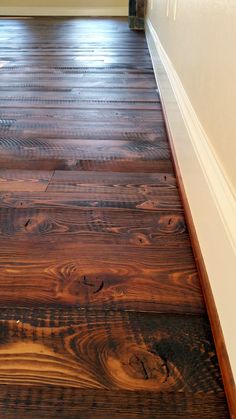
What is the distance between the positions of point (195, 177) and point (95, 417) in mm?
545

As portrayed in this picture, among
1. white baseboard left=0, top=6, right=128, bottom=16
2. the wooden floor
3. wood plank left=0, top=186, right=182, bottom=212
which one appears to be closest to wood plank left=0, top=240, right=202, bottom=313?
the wooden floor

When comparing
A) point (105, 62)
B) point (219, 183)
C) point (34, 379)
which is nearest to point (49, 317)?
point (34, 379)

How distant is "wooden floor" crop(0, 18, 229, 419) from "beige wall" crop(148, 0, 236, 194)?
27 cm

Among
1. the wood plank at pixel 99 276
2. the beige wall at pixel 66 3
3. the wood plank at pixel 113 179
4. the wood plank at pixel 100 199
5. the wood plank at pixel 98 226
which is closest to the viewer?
the wood plank at pixel 99 276

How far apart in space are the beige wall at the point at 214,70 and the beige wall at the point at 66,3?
190 inches

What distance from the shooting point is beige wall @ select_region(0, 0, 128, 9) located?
17.3 ft

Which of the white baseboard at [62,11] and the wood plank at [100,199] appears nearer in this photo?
the wood plank at [100,199]

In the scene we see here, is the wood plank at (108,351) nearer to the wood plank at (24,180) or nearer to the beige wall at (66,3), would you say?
the wood plank at (24,180)

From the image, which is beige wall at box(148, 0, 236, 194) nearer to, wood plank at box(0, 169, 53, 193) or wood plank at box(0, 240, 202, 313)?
wood plank at box(0, 240, 202, 313)

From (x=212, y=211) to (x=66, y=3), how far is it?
5.73m

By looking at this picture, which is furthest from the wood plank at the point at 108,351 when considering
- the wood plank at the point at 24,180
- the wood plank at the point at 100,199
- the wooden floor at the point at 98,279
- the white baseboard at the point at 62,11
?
the white baseboard at the point at 62,11

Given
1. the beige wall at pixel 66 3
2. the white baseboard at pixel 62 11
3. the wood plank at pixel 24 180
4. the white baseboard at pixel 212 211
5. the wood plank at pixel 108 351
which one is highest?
the beige wall at pixel 66 3

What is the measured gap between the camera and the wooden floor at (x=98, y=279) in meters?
0.54

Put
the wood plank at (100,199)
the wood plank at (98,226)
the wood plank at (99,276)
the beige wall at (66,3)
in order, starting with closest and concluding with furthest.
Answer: the wood plank at (99,276) < the wood plank at (98,226) < the wood plank at (100,199) < the beige wall at (66,3)
